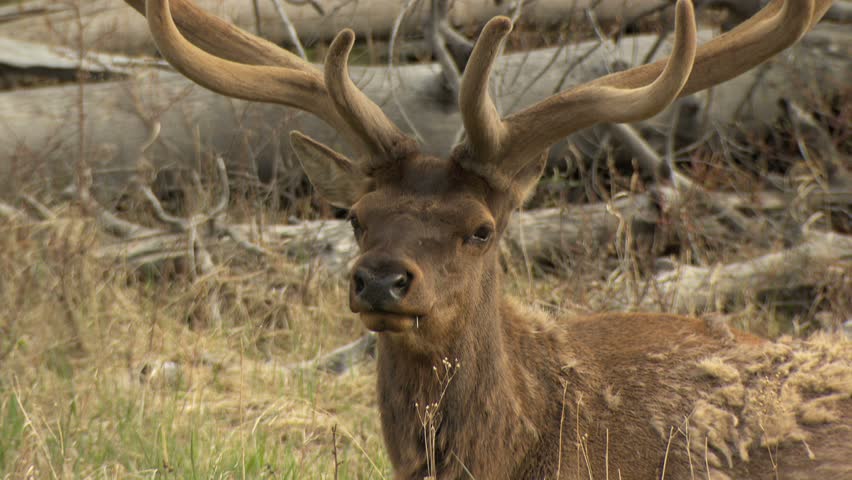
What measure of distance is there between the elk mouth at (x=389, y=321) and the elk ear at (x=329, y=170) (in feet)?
3.16

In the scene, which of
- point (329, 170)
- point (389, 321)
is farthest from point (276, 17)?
point (389, 321)

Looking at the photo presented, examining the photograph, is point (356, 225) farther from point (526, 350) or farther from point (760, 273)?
point (760, 273)

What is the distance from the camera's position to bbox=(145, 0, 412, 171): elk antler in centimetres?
452

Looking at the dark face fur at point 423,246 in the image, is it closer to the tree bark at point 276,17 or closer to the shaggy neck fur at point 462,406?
the shaggy neck fur at point 462,406

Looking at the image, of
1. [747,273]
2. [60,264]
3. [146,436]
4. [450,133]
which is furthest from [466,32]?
[146,436]

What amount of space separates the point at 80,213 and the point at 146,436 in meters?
2.52

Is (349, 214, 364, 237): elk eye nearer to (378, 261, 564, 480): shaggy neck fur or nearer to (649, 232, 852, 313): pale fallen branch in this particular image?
(378, 261, 564, 480): shaggy neck fur

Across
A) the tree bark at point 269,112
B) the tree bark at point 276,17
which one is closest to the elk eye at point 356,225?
the tree bark at point 269,112

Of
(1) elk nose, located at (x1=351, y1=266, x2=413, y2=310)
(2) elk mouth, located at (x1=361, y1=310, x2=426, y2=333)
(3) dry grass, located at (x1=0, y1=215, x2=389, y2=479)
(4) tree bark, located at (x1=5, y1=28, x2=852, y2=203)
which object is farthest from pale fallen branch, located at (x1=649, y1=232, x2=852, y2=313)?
(1) elk nose, located at (x1=351, y1=266, x2=413, y2=310)

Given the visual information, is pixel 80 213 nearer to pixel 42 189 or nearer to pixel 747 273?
pixel 42 189

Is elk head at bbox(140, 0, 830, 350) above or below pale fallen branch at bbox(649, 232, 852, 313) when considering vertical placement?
above

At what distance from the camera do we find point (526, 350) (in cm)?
471

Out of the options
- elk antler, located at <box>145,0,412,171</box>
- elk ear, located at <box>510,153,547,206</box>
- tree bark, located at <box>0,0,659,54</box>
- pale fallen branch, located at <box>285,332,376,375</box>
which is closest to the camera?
elk antler, located at <box>145,0,412,171</box>

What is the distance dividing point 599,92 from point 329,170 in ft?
4.30
